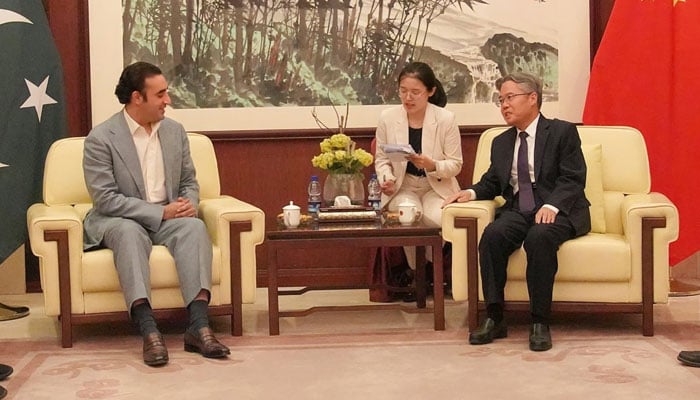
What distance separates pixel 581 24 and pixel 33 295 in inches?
137

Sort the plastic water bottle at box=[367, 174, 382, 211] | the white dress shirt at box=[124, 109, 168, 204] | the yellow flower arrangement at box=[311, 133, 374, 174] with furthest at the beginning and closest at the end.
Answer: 1. the plastic water bottle at box=[367, 174, 382, 211]
2. the yellow flower arrangement at box=[311, 133, 374, 174]
3. the white dress shirt at box=[124, 109, 168, 204]

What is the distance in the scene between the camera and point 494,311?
445 cm

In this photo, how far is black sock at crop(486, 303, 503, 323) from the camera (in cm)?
444

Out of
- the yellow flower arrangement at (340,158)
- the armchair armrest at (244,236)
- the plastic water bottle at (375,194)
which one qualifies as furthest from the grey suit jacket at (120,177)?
the plastic water bottle at (375,194)

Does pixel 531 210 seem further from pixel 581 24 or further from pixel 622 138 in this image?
pixel 581 24

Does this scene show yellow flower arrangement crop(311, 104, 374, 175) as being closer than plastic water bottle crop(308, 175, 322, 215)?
Yes

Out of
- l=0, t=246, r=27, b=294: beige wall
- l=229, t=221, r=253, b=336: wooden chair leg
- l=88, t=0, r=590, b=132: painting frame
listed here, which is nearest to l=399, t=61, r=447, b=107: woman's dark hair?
l=88, t=0, r=590, b=132: painting frame

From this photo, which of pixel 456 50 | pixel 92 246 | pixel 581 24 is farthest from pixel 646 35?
pixel 92 246

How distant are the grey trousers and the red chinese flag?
2.37 metres

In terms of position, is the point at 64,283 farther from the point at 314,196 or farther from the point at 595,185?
the point at 595,185

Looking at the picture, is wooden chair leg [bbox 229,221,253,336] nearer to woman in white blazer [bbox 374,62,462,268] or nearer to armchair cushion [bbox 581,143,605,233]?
woman in white blazer [bbox 374,62,462,268]

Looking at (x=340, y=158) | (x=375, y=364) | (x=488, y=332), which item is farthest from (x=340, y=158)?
(x=375, y=364)

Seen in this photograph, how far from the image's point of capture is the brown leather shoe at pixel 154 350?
161 inches

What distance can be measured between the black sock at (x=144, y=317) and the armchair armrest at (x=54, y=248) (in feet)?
1.04
